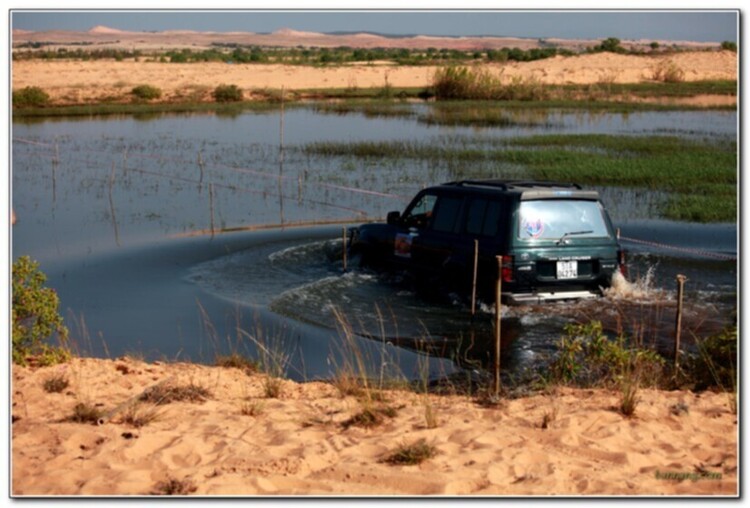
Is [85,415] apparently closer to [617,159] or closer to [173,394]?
[173,394]

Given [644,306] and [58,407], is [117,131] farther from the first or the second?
[58,407]

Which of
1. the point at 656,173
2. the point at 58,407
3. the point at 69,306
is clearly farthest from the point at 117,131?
the point at 58,407

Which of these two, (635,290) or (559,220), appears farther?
(635,290)

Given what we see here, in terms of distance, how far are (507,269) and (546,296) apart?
58cm

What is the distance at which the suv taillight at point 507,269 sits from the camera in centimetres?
1357

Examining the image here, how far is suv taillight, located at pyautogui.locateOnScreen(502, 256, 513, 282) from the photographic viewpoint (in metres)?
13.6

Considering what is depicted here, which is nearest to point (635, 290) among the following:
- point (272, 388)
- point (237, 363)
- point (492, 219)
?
point (492, 219)

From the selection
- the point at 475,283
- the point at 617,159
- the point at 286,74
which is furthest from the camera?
the point at 286,74

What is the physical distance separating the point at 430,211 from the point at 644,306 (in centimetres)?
317

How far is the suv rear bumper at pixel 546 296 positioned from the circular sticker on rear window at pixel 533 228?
701 millimetres

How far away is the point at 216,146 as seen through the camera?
125ft

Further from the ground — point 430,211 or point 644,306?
point 430,211

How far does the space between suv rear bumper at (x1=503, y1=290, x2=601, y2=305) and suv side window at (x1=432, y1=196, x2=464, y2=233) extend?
1.65 m

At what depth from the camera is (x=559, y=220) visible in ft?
45.7
